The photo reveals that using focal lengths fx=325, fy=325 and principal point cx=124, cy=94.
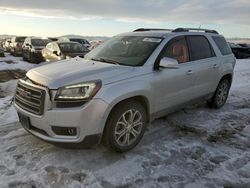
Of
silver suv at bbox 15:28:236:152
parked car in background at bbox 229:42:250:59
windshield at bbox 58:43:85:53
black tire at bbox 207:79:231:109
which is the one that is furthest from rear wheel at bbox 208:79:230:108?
parked car in background at bbox 229:42:250:59

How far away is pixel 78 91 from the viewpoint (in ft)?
13.6

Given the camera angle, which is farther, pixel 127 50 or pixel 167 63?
pixel 127 50

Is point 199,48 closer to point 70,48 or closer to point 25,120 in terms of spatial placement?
point 25,120

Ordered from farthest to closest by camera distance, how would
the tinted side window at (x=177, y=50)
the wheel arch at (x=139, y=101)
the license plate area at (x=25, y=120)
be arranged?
1. the tinted side window at (x=177, y=50)
2. the license plate area at (x=25, y=120)
3. the wheel arch at (x=139, y=101)

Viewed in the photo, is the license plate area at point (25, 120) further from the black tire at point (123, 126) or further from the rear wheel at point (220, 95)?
the rear wheel at point (220, 95)

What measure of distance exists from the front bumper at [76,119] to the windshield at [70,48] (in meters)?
11.7

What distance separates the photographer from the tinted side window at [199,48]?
6.01 meters

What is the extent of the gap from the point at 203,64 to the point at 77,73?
2803 millimetres

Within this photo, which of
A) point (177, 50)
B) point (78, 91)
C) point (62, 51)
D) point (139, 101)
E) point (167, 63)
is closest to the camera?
point (78, 91)

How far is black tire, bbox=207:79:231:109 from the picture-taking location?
710 cm

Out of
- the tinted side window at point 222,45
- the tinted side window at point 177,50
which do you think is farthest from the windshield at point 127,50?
the tinted side window at point 222,45

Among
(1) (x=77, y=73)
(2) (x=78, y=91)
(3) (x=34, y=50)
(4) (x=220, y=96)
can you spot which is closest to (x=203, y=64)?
(4) (x=220, y=96)

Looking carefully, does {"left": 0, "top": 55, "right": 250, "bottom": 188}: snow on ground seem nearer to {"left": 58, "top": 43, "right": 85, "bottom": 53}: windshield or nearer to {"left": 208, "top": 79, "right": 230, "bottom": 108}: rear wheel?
{"left": 208, "top": 79, "right": 230, "bottom": 108}: rear wheel

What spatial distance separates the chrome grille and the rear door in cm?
290
